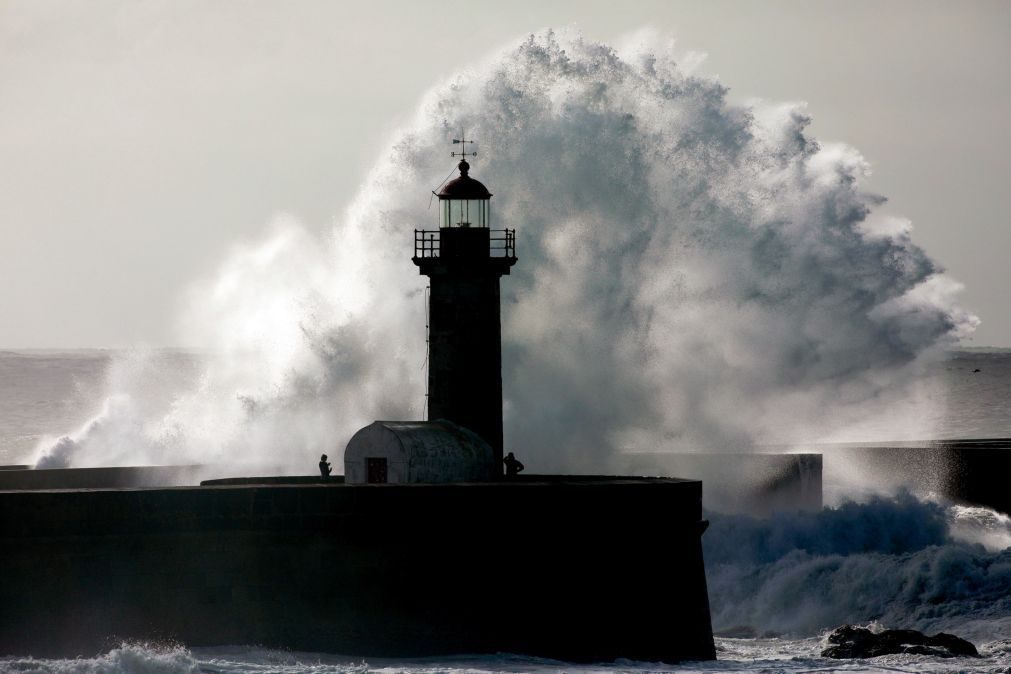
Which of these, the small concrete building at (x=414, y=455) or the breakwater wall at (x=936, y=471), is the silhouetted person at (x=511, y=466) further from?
the breakwater wall at (x=936, y=471)

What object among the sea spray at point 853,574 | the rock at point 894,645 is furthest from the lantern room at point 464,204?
the sea spray at point 853,574

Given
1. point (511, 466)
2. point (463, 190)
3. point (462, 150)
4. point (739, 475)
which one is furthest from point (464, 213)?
point (739, 475)

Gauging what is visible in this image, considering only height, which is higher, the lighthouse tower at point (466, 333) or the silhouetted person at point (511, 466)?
the lighthouse tower at point (466, 333)

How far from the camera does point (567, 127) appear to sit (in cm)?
3388

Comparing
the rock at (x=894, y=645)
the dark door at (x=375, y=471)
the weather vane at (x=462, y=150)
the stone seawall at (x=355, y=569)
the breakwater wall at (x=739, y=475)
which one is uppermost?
the weather vane at (x=462, y=150)

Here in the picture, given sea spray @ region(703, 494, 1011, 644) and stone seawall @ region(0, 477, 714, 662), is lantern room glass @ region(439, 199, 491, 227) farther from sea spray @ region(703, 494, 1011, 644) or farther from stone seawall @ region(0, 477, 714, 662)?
sea spray @ region(703, 494, 1011, 644)

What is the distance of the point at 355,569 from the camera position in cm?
2131

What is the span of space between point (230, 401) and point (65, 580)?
14.4 metres

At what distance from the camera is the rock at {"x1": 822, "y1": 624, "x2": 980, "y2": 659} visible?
2475 centimetres

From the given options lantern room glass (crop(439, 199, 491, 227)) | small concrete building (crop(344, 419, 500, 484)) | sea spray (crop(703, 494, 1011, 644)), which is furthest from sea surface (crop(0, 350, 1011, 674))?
lantern room glass (crop(439, 199, 491, 227))

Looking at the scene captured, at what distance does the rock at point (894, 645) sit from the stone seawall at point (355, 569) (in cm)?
291

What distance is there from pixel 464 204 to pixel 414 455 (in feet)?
11.3

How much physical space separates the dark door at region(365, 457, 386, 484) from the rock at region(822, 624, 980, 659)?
5842 millimetres

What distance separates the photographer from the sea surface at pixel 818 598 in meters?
20.7
